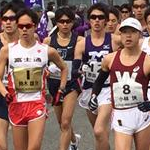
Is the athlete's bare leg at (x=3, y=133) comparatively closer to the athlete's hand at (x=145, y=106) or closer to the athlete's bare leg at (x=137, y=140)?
the athlete's bare leg at (x=137, y=140)

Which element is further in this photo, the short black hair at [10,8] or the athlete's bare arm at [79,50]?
the athlete's bare arm at [79,50]

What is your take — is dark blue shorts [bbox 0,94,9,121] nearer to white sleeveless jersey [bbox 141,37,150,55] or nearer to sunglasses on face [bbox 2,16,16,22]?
sunglasses on face [bbox 2,16,16,22]

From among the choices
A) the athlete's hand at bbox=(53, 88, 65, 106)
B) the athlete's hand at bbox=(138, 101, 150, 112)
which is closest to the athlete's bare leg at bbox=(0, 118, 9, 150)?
the athlete's hand at bbox=(53, 88, 65, 106)

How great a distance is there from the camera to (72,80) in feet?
26.9

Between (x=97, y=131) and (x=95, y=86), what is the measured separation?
0.82 meters

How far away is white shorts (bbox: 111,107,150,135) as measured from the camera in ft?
20.4

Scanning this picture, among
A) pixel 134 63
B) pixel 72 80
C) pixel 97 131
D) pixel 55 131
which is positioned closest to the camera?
pixel 134 63

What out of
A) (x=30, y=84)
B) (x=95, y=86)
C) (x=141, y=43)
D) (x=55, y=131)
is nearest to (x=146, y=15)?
(x=141, y=43)

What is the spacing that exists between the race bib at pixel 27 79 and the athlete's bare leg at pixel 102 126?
1.04 meters

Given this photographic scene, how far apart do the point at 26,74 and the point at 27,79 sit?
6 centimetres

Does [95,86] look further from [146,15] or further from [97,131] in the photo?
[146,15]

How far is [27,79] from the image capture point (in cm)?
671

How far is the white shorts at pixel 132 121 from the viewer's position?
623cm

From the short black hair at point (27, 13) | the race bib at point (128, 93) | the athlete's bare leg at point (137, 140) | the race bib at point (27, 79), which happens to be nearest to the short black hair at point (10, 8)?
the short black hair at point (27, 13)
